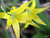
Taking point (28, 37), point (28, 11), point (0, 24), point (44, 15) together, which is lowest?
point (28, 37)

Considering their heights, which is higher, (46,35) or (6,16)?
(6,16)

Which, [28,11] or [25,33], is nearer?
[28,11]

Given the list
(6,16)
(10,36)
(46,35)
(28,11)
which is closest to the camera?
(6,16)

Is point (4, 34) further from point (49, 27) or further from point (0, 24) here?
point (49, 27)

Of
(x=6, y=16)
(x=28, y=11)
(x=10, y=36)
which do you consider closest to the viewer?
(x=6, y=16)

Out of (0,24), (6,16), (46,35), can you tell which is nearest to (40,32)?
(46,35)

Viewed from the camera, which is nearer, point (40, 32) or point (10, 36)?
point (10, 36)

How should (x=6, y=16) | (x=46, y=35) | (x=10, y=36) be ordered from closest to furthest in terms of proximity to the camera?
(x=6, y=16)
(x=10, y=36)
(x=46, y=35)

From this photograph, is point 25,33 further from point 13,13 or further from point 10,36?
point 13,13

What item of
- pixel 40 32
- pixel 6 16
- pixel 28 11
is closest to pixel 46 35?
pixel 40 32
